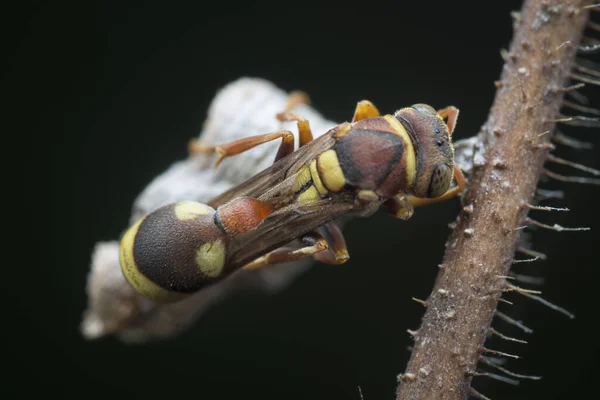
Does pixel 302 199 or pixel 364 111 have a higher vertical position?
pixel 364 111

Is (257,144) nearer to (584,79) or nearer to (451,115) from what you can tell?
(451,115)

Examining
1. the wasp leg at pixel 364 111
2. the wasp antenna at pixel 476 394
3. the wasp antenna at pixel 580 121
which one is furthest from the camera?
the wasp leg at pixel 364 111

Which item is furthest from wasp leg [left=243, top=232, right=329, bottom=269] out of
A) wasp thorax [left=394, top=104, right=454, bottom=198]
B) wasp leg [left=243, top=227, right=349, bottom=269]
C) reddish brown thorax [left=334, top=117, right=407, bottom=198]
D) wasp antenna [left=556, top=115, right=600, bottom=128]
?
wasp antenna [left=556, top=115, right=600, bottom=128]

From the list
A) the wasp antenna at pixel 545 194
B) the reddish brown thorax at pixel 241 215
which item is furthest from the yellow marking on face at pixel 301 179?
the wasp antenna at pixel 545 194

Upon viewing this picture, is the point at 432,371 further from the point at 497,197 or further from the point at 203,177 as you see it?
the point at 203,177

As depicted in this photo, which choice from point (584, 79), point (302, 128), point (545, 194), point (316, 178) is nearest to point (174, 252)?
point (316, 178)

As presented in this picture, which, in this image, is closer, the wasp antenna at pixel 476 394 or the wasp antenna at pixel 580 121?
the wasp antenna at pixel 476 394

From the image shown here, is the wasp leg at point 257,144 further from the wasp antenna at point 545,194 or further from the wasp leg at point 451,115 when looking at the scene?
the wasp antenna at point 545,194
